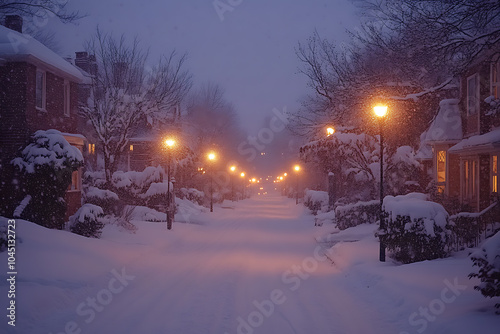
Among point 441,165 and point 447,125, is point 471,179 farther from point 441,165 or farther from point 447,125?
point 441,165

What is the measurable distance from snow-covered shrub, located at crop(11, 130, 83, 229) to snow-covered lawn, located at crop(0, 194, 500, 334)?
10.9 feet

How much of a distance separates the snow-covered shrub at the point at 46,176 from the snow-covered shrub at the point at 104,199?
13.6 feet

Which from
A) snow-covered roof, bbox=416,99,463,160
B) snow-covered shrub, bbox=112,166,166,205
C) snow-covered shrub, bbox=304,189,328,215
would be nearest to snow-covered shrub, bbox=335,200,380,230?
snow-covered roof, bbox=416,99,463,160

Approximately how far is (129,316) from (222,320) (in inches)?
64.7

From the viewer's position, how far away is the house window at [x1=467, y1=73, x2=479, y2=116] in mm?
19000

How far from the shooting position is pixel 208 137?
58.6 m

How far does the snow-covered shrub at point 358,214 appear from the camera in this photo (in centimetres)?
2097

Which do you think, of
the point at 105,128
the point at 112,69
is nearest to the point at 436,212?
the point at 105,128

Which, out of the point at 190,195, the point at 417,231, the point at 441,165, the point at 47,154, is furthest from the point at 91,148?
the point at 417,231

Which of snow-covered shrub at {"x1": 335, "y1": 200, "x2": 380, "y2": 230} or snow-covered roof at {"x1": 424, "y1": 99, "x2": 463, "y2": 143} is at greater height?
snow-covered roof at {"x1": 424, "y1": 99, "x2": 463, "y2": 143}

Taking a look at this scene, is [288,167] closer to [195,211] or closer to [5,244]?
[195,211]

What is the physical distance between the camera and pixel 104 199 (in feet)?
71.7

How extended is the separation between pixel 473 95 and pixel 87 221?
53.6 feet

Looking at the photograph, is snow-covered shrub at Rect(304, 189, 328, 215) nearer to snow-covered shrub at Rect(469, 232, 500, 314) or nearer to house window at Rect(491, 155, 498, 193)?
house window at Rect(491, 155, 498, 193)
